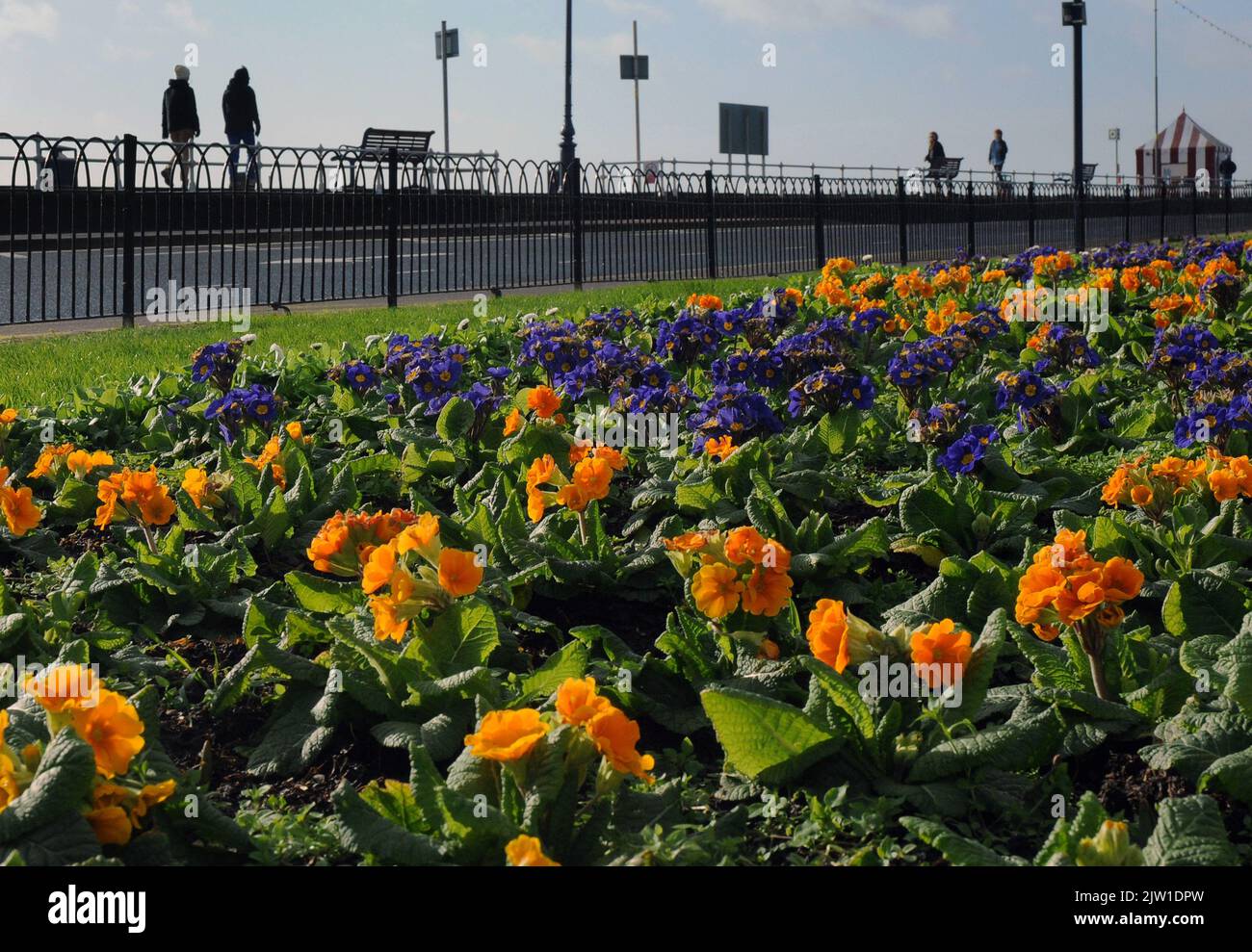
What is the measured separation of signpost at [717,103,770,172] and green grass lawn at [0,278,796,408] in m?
19.7

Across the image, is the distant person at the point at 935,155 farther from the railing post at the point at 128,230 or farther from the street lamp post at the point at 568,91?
the railing post at the point at 128,230

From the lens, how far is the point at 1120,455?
518 cm

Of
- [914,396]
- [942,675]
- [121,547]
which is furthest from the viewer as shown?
[914,396]

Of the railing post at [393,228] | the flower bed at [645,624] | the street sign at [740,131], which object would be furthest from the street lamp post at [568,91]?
the flower bed at [645,624]

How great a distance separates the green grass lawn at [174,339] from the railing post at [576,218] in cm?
212

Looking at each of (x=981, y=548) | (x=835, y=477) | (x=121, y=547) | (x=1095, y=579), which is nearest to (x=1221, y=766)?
(x=1095, y=579)

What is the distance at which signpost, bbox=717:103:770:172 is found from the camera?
31906 mm

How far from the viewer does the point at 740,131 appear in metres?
32.3

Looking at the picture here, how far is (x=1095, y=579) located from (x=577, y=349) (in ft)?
12.8

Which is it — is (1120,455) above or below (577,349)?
below

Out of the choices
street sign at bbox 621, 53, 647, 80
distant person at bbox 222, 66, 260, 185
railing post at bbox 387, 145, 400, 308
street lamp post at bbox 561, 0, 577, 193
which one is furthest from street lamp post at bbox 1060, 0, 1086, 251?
street sign at bbox 621, 53, 647, 80

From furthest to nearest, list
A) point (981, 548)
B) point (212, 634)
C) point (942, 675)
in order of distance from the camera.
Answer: point (981, 548)
point (212, 634)
point (942, 675)

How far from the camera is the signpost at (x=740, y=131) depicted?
31.9 m

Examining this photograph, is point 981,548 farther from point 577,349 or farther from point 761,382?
point 577,349
